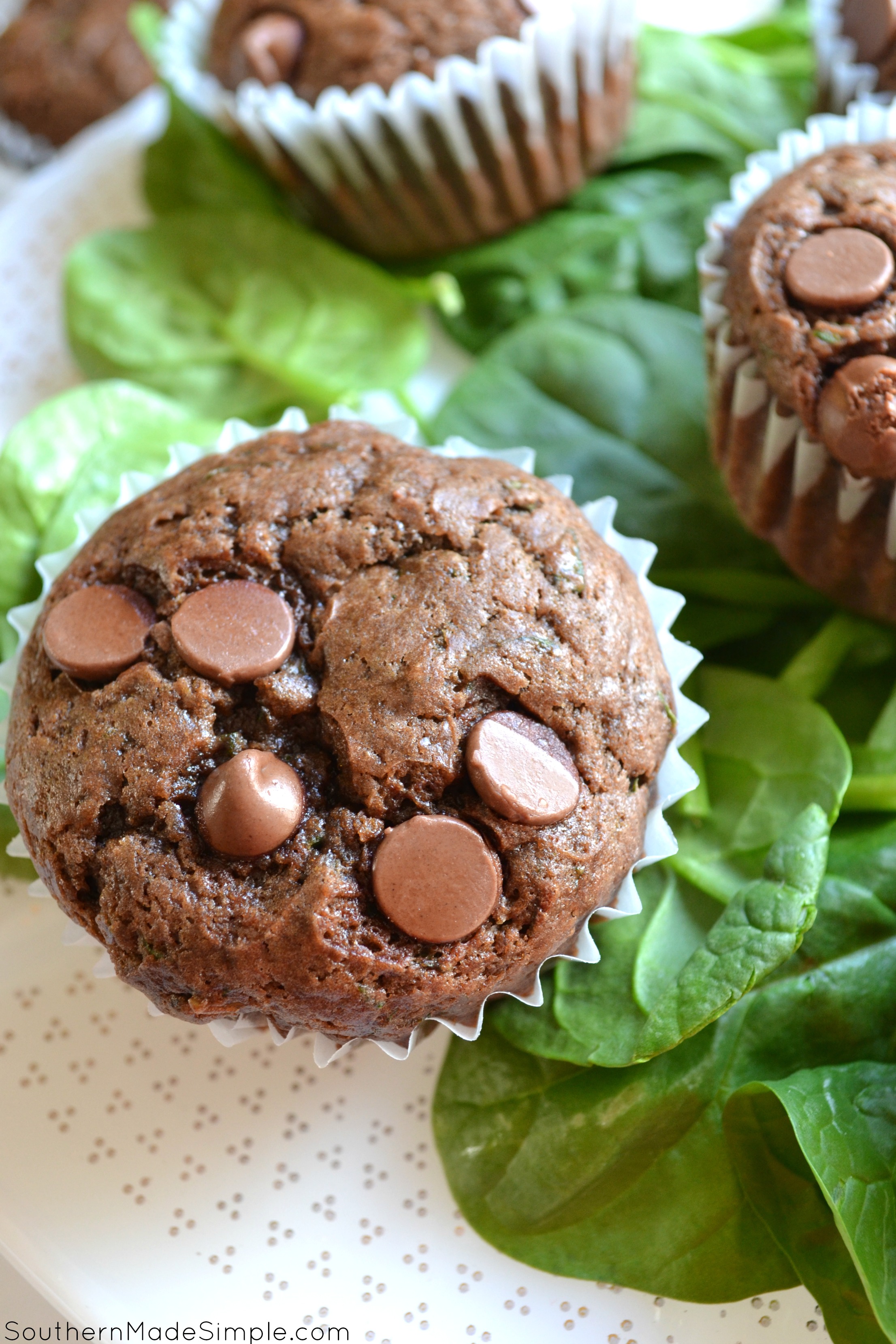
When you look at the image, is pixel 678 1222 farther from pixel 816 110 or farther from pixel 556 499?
pixel 816 110

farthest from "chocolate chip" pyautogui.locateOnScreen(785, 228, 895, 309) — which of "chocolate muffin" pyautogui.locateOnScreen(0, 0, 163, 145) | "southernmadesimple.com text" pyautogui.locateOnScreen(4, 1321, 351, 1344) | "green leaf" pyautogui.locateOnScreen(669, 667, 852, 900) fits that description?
"chocolate muffin" pyautogui.locateOnScreen(0, 0, 163, 145)

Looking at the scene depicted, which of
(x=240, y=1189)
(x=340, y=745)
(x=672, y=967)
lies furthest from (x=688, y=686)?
(x=240, y=1189)

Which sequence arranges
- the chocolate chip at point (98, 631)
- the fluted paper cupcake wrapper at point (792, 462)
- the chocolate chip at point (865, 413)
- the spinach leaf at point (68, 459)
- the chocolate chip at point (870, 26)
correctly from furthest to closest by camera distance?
1. the chocolate chip at point (870, 26)
2. the spinach leaf at point (68, 459)
3. the fluted paper cupcake wrapper at point (792, 462)
4. the chocolate chip at point (865, 413)
5. the chocolate chip at point (98, 631)

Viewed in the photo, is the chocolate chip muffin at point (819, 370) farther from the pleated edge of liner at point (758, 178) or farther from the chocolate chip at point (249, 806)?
the chocolate chip at point (249, 806)

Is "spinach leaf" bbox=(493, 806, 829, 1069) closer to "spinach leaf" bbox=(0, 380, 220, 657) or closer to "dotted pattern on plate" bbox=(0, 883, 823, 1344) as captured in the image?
"dotted pattern on plate" bbox=(0, 883, 823, 1344)

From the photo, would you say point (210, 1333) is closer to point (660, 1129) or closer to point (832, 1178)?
point (660, 1129)

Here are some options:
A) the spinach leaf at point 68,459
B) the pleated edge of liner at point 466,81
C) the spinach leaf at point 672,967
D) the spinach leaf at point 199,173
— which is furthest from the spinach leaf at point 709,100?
the spinach leaf at point 672,967

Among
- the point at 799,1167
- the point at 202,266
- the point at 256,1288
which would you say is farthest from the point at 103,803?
the point at 202,266
